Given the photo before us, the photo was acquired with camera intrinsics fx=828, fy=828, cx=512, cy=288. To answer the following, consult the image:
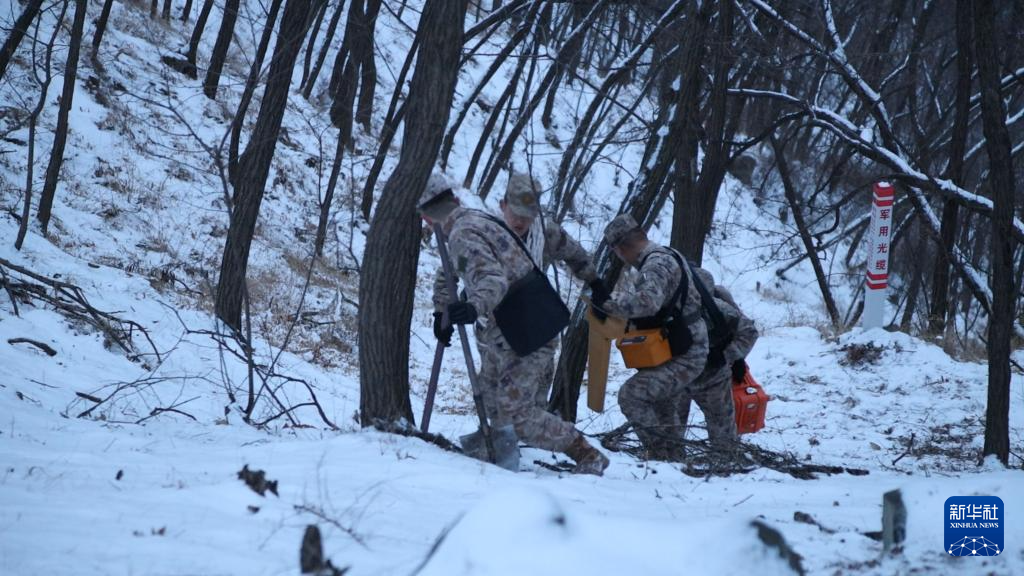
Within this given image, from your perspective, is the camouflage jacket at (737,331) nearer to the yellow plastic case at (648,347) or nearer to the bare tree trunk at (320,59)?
the yellow plastic case at (648,347)

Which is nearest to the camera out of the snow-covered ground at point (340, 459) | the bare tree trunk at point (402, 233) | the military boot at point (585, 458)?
the snow-covered ground at point (340, 459)

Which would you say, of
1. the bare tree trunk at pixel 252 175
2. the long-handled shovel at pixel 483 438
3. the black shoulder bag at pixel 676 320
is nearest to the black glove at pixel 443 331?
the long-handled shovel at pixel 483 438

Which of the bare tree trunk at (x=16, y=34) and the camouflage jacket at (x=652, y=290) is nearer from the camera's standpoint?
the camouflage jacket at (x=652, y=290)

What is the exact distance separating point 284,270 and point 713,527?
10.6 meters

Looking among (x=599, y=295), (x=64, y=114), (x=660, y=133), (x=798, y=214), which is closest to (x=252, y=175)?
(x=64, y=114)

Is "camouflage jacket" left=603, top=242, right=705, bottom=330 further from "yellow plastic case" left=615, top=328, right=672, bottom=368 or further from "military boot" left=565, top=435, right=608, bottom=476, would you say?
"military boot" left=565, top=435, right=608, bottom=476

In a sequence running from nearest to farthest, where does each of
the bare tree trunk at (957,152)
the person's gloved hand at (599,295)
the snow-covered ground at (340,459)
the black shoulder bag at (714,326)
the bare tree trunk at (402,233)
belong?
the snow-covered ground at (340,459) < the bare tree trunk at (402,233) < the person's gloved hand at (599,295) < the black shoulder bag at (714,326) < the bare tree trunk at (957,152)

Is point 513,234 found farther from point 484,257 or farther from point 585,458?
point 585,458

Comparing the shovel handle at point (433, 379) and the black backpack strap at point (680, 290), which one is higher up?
the black backpack strap at point (680, 290)

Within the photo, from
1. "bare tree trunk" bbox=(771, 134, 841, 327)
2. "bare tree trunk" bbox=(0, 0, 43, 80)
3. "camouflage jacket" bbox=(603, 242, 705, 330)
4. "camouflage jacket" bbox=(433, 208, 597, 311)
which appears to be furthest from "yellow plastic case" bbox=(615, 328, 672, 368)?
"bare tree trunk" bbox=(0, 0, 43, 80)

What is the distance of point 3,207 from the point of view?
955cm

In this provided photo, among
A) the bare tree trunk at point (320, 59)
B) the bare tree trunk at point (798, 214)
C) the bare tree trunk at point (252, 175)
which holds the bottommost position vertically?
the bare tree trunk at point (252, 175)

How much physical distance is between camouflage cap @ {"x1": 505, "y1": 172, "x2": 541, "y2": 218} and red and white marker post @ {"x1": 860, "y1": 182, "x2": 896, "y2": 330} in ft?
19.2

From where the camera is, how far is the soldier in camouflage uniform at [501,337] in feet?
14.7
